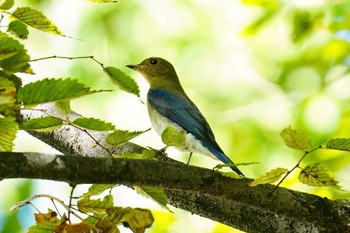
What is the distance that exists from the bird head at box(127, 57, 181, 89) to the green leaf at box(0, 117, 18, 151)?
11.9 ft

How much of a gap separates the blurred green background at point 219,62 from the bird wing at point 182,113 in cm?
39

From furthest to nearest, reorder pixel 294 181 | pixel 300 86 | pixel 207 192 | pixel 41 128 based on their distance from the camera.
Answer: pixel 300 86
pixel 294 181
pixel 207 192
pixel 41 128

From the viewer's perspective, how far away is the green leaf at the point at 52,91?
1515 millimetres

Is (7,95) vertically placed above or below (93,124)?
below

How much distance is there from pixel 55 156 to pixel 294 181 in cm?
231

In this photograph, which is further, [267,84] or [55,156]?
[267,84]

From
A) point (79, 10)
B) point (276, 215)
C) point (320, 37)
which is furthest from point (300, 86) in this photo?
point (276, 215)

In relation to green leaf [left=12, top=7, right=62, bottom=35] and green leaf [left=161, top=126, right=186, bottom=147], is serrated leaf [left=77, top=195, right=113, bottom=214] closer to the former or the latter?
green leaf [left=161, top=126, right=186, bottom=147]

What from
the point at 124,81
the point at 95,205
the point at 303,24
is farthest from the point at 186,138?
the point at 95,205

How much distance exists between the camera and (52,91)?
152cm

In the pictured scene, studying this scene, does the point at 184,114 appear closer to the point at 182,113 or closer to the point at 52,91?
the point at 182,113

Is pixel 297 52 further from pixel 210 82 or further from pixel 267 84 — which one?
pixel 210 82

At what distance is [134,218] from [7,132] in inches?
15.3

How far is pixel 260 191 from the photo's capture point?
2059 mm
